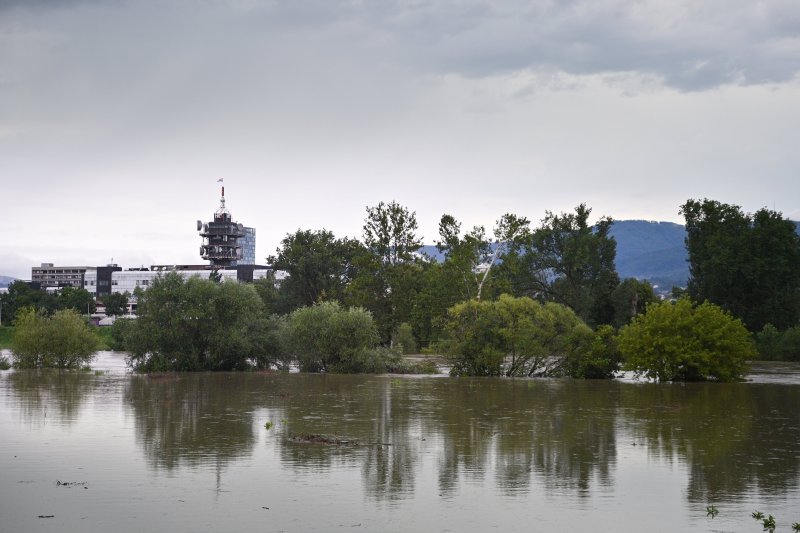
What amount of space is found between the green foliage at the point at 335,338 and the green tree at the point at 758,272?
3303 cm

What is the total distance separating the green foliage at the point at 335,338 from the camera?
1987 inches

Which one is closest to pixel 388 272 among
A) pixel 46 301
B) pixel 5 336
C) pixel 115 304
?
pixel 5 336

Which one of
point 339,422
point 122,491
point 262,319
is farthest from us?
point 262,319

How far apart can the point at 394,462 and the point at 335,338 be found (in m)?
31.8

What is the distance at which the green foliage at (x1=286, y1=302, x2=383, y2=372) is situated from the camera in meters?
50.5

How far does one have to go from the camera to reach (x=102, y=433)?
2319 centimetres

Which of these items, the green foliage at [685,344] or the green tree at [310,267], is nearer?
the green foliage at [685,344]

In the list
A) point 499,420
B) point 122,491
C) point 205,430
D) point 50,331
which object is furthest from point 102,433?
point 50,331

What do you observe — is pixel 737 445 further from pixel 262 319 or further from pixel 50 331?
pixel 50 331

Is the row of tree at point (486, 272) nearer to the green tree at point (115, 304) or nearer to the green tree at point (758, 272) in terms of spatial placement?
the green tree at point (758, 272)

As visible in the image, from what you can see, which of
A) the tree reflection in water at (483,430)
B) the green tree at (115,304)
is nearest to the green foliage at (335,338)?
the tree reflection in water at (483,430)

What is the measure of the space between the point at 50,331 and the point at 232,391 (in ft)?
63.3

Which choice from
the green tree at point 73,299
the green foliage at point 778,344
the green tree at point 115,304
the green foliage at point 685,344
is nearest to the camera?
the green foliage at point 685,344

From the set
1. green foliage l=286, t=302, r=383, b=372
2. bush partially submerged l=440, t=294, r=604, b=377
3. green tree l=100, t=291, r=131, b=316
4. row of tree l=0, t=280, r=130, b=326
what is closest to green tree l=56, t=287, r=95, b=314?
row of tree l=0, t=280, r=130, b=326
